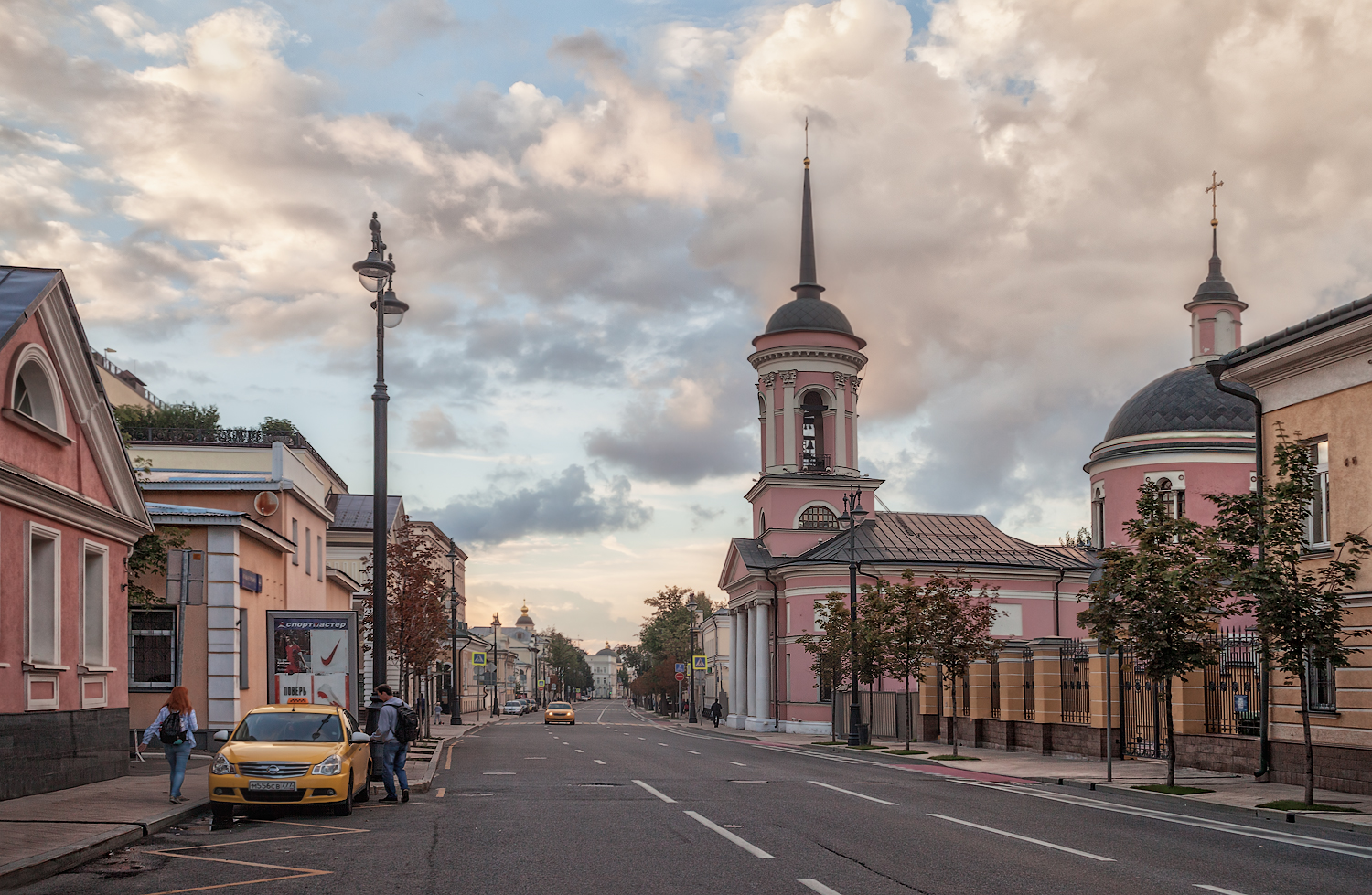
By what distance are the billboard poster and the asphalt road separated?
4202 mm

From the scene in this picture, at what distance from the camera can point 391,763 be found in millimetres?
18062

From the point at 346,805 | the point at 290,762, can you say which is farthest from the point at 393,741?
the point at 290,762

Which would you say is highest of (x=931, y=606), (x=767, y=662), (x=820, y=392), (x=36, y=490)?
(x=820, y=392)

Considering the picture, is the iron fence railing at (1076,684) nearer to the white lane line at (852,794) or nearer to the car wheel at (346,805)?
the white lane line at (852,794)

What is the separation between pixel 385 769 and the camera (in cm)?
1802

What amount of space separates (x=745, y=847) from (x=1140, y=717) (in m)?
17.1

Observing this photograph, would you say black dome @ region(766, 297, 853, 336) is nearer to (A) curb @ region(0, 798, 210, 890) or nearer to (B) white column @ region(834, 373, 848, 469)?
(B) white column @ region(834, 373, 848, 469)

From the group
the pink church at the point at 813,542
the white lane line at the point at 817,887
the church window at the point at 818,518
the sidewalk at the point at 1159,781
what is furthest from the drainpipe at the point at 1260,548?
the church window at the point at 818,518

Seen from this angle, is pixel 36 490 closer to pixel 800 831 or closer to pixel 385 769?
pixel 385 769

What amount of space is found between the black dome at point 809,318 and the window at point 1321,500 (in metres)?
41.2

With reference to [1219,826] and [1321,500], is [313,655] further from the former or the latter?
[1321,500]

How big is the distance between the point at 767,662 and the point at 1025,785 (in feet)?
124

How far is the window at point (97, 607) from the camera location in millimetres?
21312

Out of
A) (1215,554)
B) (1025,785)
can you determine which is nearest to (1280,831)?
(1215,554)
